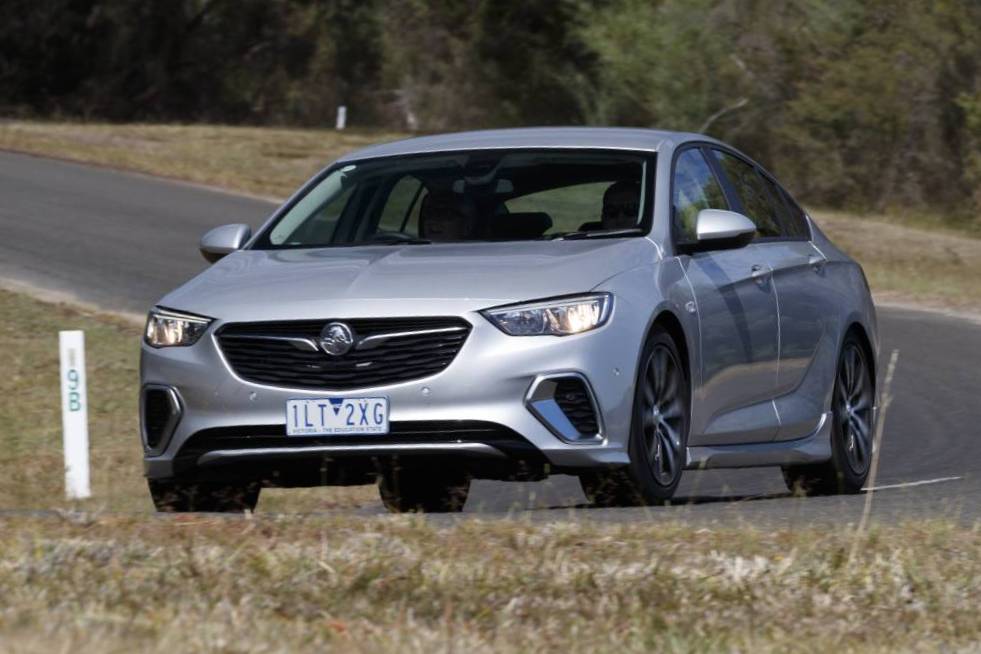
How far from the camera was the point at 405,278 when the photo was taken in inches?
303

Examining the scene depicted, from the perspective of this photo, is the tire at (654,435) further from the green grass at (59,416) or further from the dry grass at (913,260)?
the dry grass at (913,260)

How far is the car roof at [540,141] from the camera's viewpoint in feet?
29.6

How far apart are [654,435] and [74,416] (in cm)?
345

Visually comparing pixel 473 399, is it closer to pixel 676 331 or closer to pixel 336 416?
pixel 336 416

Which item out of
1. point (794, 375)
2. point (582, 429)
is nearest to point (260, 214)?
point (794, 375)

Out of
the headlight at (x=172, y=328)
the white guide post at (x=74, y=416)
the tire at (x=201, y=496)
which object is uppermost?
the headlight at (x=172, y=328)

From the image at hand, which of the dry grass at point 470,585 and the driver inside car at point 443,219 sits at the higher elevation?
the dry grass at point 470,585

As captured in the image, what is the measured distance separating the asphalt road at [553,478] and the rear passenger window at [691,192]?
1.15 m

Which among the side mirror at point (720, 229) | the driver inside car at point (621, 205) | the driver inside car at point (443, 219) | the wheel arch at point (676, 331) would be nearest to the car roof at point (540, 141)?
the driver inside car at point (621, 205)

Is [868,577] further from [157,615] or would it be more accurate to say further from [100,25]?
[100,25]

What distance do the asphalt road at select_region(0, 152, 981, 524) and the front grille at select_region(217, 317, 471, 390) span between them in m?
0.63

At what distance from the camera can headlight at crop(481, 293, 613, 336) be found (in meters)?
7.40

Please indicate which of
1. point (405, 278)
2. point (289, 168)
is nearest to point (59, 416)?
point (405, 278)

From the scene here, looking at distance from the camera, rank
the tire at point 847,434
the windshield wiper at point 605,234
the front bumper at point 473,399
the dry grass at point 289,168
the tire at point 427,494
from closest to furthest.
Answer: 1. the front bumper at point 473,399
2. the windshield wiper at point 605,234
3. the tire at point 427,494
4. the tire at point 847,434
5. the dry grass at point 289,168
